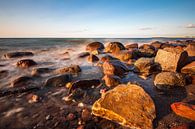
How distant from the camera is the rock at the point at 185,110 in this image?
3.47 metres

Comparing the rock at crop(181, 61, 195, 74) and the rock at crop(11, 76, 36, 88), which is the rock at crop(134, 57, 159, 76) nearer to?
the rock at crop(181, 61, 195, 74)

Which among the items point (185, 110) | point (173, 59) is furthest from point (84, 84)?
point (173, 59)

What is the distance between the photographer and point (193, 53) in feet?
30.4

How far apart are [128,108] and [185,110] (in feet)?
4.67

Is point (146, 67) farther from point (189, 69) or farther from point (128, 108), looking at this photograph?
point (128, 108)

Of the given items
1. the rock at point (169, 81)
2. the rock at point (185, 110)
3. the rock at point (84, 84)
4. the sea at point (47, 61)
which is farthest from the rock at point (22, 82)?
the rock at point (185, 110)

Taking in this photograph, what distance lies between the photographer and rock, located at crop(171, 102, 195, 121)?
3468 millimetres

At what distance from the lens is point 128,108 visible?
11.4ft

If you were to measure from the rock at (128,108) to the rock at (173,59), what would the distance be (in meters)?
4.38

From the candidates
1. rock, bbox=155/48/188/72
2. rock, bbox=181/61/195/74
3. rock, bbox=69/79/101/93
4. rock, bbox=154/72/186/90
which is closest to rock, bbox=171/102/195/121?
rock, bbox=154/72/186/90

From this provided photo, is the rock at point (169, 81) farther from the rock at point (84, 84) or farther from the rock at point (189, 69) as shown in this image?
the rock at point (84, 84)

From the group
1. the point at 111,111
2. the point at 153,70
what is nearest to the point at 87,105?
the point at 111,111

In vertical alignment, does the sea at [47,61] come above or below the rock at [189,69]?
below

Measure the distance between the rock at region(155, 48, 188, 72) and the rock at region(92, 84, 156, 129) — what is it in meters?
4.38
